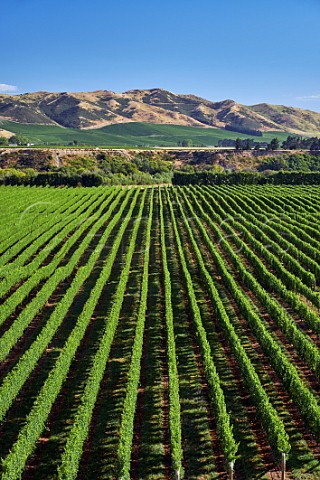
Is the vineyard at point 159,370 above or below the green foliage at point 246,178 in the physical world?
below

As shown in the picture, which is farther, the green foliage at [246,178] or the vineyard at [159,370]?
the green foliage at [246,178]

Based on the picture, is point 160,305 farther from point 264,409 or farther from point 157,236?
point 157,236

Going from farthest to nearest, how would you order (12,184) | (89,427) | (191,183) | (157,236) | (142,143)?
(142,143) < (191,183) < (12,184) < (157,236) < (89,427)

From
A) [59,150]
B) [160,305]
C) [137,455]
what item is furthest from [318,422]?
[59,150]

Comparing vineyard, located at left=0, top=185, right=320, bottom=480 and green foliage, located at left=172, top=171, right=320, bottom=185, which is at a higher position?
green foliage, located at left=172, top=171, right=320, bottom=185

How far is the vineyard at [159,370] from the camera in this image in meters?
12.5

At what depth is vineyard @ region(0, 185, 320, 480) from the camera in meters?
12.5

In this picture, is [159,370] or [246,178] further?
[246,178]

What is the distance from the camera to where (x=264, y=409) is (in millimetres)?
13414

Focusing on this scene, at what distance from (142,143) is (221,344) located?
606 feet

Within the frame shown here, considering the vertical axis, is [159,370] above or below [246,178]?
below

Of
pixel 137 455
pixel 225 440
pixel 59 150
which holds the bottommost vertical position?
pixel 137 455

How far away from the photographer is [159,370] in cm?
1739

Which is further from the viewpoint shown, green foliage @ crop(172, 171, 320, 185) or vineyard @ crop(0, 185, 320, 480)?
green foliage @ crop(172, 171, 320, 185)
